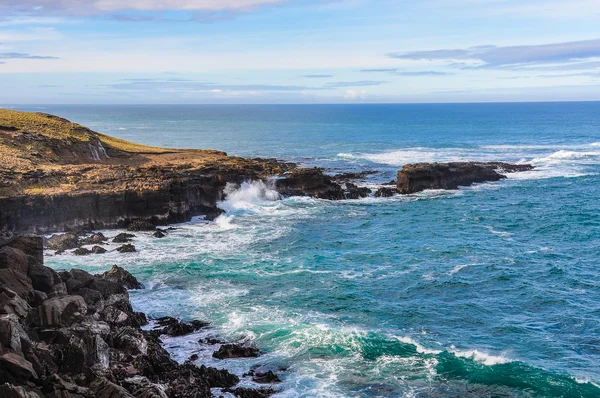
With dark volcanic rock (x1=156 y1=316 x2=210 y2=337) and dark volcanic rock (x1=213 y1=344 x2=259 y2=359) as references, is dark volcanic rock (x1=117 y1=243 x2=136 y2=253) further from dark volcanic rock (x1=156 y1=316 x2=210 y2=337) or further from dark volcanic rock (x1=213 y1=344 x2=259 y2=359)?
dark volcanic rock (x1=213 y1=344 x2=259 y2=359)

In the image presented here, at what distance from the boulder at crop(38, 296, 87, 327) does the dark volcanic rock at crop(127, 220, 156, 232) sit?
26.7 meters

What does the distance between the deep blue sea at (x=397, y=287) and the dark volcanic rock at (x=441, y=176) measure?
2.62 metres

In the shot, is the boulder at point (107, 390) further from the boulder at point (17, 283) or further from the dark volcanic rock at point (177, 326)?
the dark volcanic rock at point (177, 326)

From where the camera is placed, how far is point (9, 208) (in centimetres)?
5278

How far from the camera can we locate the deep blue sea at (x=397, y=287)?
29266 millimetres

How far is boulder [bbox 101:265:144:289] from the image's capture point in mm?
40062

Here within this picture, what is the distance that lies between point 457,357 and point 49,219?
3865 centimetres

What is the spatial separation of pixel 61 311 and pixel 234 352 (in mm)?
8552

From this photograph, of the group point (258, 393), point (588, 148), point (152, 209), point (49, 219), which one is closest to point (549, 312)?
point (258, 393)

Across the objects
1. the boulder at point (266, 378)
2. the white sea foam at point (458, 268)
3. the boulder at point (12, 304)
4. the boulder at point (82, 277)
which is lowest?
the boulder at point (266, 378)

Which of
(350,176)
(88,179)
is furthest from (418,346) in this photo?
(350,176)

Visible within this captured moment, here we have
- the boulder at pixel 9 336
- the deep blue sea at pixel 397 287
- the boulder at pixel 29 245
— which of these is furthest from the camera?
the boulder at pixel 29 245

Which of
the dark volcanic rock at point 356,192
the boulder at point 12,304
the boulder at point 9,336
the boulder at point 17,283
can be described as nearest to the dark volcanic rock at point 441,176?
the dark volcanic rock at point 356,192

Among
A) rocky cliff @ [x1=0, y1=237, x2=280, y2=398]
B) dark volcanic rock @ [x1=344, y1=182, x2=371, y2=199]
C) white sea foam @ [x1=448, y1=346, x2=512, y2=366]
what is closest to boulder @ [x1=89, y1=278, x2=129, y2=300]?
rocky cliff @ [x1=0, y1=237, x2=280, y2=398]
